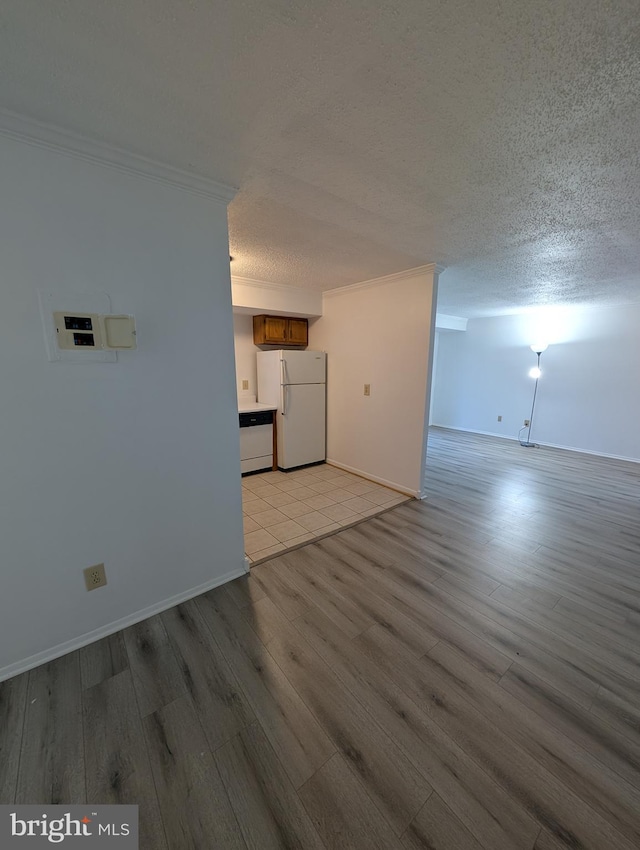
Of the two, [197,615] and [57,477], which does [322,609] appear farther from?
[57,477]

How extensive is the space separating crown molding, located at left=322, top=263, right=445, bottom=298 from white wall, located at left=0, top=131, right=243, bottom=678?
1.97m

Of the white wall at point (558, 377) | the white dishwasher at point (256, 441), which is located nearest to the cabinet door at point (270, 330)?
the white dishwasher at point (256, 441)

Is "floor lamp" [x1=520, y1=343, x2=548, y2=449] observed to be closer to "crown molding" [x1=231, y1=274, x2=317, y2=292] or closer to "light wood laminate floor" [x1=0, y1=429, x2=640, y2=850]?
"light wood laminate floor" [x1=0, y1=429, x2=640, y2=850]

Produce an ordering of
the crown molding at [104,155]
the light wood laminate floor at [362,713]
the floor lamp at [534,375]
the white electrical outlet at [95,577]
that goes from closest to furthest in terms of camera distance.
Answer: the light wood laminate floor at [362,713] → the crown molding at [104,155] → the white electrical outlet at [95,577] → the floor lamp at [534,375]

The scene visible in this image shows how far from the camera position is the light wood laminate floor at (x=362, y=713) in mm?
997

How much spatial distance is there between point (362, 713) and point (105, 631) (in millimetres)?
1356

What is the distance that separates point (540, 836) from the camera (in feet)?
3.14

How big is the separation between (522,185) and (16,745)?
10.8ft

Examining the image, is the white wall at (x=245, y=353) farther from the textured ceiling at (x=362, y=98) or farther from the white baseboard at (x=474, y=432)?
the white baseboard at (x=474, y=432)

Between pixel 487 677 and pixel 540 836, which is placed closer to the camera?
pixel 540 836

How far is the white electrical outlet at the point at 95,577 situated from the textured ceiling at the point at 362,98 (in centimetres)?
194

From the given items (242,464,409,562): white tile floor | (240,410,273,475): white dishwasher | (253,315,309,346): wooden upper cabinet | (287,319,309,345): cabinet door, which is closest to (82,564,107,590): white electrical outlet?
(242,464,409,562): white tile floor

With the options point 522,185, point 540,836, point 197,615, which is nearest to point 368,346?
point 522,185

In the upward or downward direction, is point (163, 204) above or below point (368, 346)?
above
